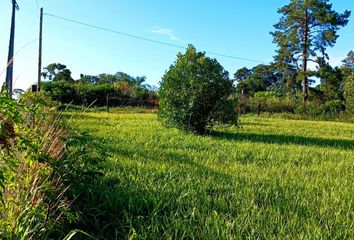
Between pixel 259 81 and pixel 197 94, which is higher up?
pixel 259 81

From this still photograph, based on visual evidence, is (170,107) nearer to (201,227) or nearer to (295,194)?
(295,194)

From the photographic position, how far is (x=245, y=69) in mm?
63500

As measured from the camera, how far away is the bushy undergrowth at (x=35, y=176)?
1.57 metres

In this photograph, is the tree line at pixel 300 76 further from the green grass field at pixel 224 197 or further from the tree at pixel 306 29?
the green grass field at pixel 224 197

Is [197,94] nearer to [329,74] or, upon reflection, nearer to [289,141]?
[289,141]

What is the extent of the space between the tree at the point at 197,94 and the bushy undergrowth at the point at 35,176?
5.30m

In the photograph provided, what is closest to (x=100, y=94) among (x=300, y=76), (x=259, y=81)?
(x=300, y=76)

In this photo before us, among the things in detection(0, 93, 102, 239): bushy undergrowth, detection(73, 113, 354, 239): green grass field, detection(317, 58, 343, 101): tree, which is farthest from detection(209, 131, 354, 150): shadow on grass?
detection(317, 58, 343, 101): tree

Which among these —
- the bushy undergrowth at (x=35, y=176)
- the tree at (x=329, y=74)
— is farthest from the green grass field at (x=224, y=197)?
the tree at (x=329, y=74)

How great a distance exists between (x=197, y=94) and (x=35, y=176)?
243 inches

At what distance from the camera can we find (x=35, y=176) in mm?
2395

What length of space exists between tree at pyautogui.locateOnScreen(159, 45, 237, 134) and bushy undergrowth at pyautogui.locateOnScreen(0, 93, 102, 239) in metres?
5.30

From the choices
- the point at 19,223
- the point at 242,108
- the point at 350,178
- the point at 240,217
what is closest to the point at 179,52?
→ the point at 350,178

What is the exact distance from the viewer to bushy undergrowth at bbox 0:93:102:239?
157 cm
